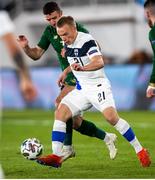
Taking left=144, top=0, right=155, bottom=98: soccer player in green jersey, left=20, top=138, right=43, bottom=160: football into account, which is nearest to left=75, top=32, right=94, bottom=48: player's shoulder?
left=144, top=0, right=155, bottom=98: soccer player in green jersey

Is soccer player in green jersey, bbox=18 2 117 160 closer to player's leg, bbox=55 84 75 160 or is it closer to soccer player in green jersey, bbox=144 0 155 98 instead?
player's leg, bbox=55 84 75 160

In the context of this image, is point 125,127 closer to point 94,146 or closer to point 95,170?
point 95,170

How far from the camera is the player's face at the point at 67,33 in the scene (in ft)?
33.0

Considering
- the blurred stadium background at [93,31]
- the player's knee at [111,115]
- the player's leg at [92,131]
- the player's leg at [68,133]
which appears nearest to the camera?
the player's knee at [111,115]

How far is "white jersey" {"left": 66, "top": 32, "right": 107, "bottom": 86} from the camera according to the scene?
10.3 meters

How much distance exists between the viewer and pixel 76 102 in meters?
10.4

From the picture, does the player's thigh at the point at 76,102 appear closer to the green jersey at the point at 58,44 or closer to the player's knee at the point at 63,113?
the player's knee at the point at 63,113

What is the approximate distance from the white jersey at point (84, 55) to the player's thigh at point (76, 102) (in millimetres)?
181

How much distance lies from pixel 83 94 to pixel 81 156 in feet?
6.23

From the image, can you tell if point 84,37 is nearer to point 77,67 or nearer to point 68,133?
point 77,67

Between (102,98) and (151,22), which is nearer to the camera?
(102,98)

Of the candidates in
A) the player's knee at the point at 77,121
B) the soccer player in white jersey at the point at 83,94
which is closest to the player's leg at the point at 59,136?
the soccer player in white jersey at the point at 83,94

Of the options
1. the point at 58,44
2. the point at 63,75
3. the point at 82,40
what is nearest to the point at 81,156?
the point at 63,75

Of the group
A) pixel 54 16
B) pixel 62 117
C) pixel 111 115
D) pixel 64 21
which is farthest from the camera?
pixel 54 16
